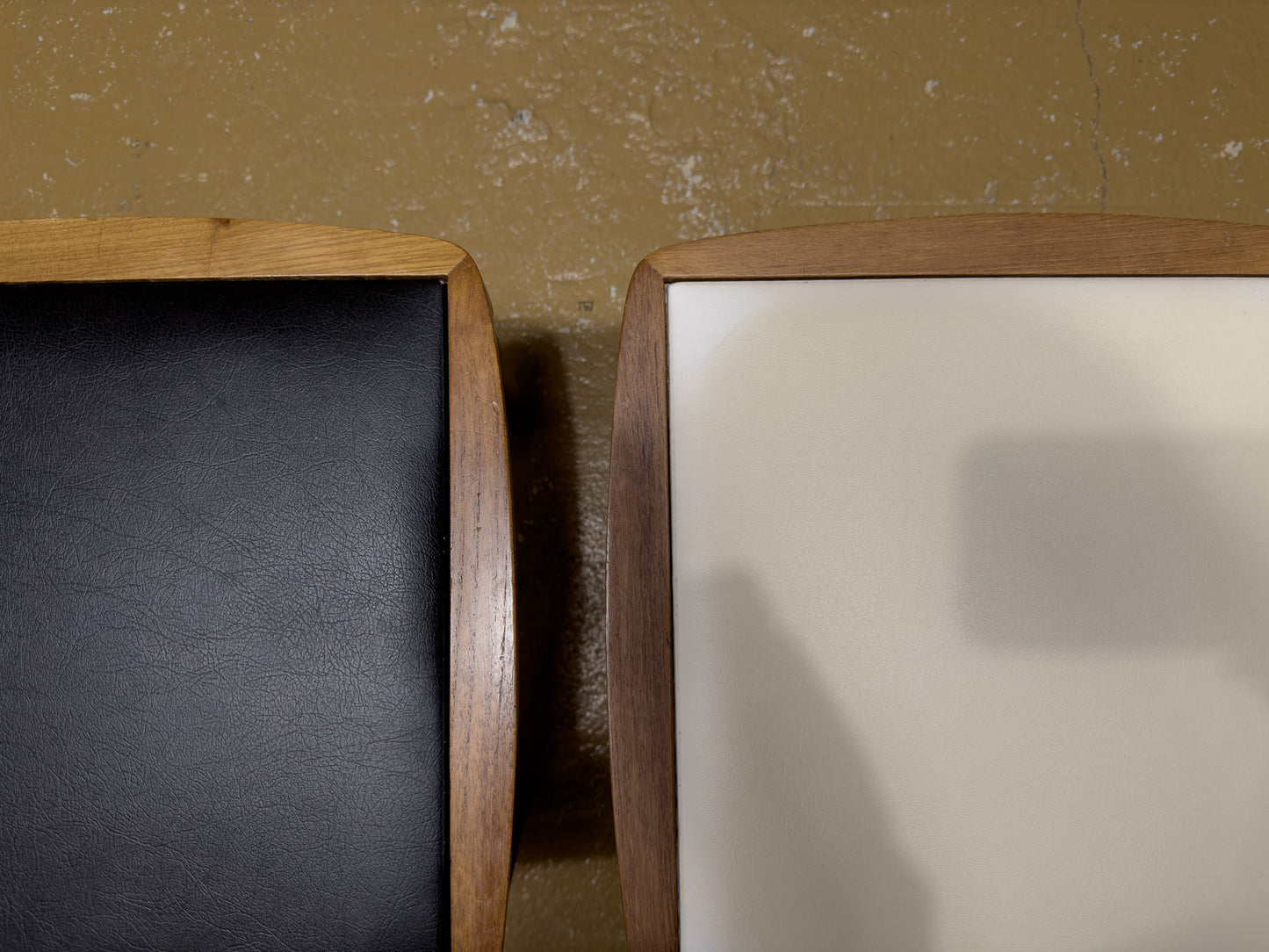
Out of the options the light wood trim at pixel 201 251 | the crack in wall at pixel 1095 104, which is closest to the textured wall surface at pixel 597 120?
the crack in wall at pixel 1095 104

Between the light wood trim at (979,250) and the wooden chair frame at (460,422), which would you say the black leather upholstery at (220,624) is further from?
the light wood trim at (979,250)

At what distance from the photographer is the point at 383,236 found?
66 cm

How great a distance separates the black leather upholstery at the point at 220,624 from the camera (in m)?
0.60

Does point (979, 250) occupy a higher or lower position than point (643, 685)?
higher

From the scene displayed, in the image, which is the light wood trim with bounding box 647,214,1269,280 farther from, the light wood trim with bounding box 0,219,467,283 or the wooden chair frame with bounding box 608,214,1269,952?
the light wood trim with bounding box 0,219,467,283

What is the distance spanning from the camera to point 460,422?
0.63 metres

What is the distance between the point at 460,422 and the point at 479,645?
18 cm

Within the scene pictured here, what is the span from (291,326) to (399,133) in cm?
61

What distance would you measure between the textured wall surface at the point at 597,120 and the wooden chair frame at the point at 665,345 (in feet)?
1.48

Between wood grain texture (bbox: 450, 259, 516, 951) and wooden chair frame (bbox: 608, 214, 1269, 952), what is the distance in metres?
0.08

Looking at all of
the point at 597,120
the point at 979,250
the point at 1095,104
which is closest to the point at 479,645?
the point at 979,250

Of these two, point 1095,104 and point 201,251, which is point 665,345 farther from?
point 1095,104

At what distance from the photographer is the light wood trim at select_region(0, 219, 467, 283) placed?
65 cm

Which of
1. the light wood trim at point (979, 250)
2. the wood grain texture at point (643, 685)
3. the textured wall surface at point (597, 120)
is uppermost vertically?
the textured wall surface at point (597, 120)
